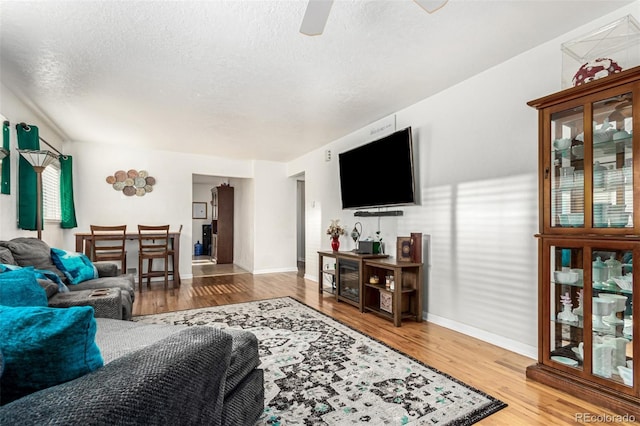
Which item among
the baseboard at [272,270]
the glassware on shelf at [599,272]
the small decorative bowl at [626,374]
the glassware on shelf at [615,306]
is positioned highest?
the glassware on shelf at [599,272]

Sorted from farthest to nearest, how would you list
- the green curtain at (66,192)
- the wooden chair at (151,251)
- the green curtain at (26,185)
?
1. the wooden chair at (151,251)
2. the green curtain at (66,192)
3. the green curtain at (26,185)

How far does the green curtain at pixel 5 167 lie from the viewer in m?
3.15

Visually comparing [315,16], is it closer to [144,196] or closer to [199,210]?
[144,196]

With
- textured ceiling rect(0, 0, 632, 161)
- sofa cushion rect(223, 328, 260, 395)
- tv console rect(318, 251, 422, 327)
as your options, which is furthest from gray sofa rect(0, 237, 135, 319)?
tv console rect(318, 251, 422, 327)

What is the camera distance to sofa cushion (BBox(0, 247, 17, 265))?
2.27 metres

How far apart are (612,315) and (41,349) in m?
2.64

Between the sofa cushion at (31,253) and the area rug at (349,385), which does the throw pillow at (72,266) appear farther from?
the area rug at (349,385)

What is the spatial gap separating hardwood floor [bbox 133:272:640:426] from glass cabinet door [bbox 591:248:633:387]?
0.80 ft

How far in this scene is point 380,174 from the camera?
154 inches

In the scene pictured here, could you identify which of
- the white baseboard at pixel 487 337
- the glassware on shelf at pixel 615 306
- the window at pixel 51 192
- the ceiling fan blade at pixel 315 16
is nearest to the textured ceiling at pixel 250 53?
the ceiling fan blade at pixel 315 16

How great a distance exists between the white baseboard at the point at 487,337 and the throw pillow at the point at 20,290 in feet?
10.4

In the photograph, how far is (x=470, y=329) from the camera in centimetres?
300

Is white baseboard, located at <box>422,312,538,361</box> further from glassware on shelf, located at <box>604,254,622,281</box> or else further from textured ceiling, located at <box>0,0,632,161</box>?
textured ceiling, located at <box>0,0,632,161</box>

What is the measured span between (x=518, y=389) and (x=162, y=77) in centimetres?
369
